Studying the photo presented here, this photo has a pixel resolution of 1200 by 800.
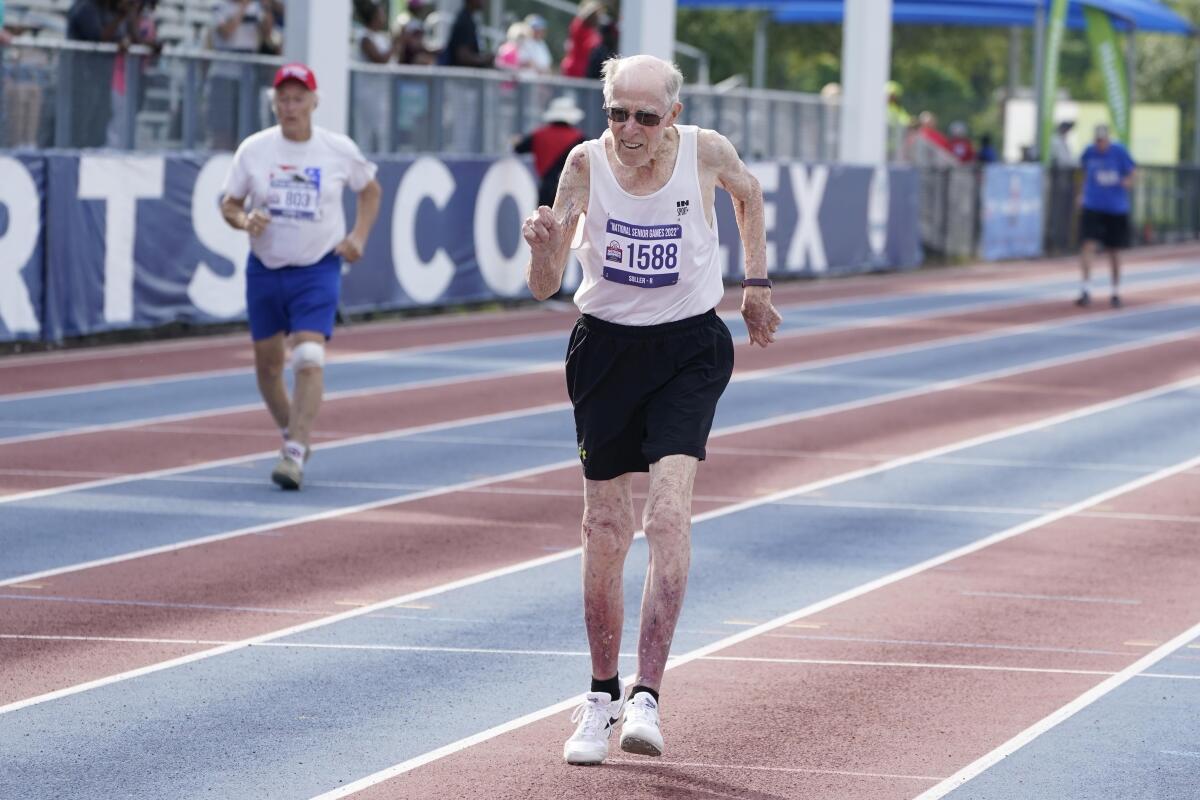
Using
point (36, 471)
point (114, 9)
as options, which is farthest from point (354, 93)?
point (36, 471)

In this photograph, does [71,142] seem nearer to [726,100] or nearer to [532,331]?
[532,331]

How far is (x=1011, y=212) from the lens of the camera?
1428 inches

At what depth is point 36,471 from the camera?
1167 centimetres

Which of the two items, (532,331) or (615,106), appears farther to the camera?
(532,331)

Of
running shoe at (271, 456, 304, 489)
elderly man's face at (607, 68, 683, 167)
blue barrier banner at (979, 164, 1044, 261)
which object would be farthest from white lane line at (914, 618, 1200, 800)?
blue barrier banner at (979, 164, 1044, 261)

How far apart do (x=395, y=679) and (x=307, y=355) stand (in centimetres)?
423

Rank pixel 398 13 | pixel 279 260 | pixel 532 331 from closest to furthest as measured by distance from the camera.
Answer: pixel 279 260, pixel 532 331, pixel 398 13

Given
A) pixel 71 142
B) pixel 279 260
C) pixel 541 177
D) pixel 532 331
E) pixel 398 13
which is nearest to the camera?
pixel 279 260

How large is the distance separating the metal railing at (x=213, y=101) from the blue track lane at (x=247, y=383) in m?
2.55

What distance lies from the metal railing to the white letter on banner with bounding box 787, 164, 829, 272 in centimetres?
392

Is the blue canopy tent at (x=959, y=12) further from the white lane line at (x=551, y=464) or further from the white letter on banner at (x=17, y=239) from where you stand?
the white letter on banner at (x=17, y=239)

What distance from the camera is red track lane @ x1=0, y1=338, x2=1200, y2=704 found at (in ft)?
25.5

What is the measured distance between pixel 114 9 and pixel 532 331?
4.95 metres

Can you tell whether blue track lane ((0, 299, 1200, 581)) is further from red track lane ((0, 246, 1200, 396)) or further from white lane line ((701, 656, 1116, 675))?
red track lane ((0, 246, 1200, 396))
